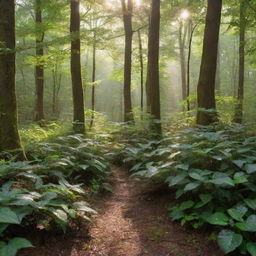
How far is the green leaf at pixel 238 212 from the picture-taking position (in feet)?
8.84

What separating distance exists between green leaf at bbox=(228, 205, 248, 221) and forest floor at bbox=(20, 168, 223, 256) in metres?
0.43

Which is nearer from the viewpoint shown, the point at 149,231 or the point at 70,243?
the point at 70,243

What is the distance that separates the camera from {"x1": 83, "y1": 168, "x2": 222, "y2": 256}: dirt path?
2865mm

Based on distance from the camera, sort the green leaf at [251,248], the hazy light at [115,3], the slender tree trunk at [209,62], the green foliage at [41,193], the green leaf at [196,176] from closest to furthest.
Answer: the green leaf at [251,248] < the green foliage at [41,193] < the green leaf at [196,176] < the slender tree trunk at [209,62] < the hazy light at [115,3]

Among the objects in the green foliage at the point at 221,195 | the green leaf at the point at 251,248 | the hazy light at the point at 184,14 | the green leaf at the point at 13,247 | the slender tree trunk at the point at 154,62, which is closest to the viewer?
the green leaf at the point at 13,247

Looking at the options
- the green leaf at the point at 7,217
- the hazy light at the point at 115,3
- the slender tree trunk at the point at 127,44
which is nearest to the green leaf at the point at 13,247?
the green leaf at the point at 7,217

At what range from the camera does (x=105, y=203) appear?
4504 mm

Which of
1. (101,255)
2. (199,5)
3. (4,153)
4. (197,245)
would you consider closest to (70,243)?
(101,255)

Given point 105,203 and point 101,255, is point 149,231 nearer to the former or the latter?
point 101,255

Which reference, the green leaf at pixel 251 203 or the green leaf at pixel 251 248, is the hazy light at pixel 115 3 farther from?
the green leaf at pixel 251 248

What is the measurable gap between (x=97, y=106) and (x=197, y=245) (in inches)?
1473

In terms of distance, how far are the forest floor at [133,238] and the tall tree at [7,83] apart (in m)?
2.32

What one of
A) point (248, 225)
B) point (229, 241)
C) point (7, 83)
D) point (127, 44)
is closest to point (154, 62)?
point (127, 44)

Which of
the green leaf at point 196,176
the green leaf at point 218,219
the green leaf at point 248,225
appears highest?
the green leaf at point 196,176
